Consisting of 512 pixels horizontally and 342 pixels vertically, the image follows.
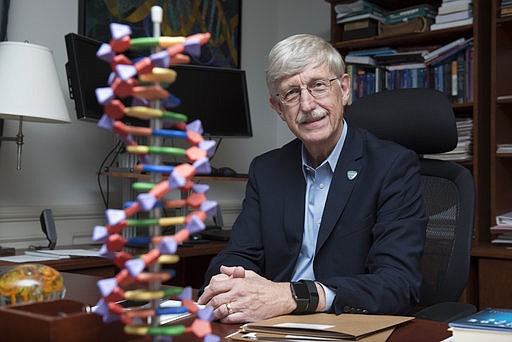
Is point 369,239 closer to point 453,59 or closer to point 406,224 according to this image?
point 406,224

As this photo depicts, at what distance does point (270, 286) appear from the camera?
1.28 m

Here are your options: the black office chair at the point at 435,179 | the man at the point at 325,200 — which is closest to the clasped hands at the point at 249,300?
the man at the point at 325,200

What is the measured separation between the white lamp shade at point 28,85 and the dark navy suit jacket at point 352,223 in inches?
33.2

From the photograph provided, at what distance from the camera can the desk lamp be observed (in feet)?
7.20

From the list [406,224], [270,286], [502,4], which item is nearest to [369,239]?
[406,224]

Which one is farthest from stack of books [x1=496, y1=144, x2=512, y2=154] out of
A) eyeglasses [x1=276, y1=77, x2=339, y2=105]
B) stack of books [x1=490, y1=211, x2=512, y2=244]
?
eyeglasses [x1=276, y1=77, x2=339, y2=105]

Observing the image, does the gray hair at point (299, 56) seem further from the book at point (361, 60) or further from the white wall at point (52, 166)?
the book at point (361, 60)

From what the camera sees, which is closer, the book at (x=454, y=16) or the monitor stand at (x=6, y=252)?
the monitor stand at (x=6, y=252)

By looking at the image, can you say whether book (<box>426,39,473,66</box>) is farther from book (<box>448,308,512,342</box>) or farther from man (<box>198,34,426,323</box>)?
book (<box>448,308,512,342</box>)

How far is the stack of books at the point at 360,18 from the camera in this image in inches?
136

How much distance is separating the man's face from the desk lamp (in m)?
0.95

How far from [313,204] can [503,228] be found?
4.90ft

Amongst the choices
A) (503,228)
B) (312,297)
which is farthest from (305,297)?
(503,228)

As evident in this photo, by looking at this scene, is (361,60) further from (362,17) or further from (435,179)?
(435,179)
